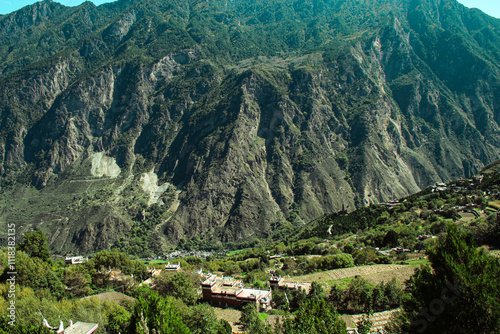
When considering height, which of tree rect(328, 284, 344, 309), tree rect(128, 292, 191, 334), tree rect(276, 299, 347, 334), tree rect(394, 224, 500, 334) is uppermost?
tree rect(394, 224, 500, 334)

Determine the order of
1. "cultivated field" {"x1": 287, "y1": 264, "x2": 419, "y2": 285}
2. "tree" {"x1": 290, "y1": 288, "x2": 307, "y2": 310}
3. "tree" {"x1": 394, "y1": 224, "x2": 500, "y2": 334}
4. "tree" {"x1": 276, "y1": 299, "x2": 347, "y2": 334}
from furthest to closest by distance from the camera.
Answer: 1. "cultivated field" {"x1": 287, "y1": 264, "x2": 419, "y2": 285}
2. "tree" {"x1": 290, "y1": 288, "x2": 307, "y2": 310}
3. "tree" {"x1": 276, "y1": 299, "x2": 347, "y2": 334}
4. "tree" {"x1": 394, "y1": 224, "x2": 500, "y2": 334}

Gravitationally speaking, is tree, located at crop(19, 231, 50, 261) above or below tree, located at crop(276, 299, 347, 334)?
below

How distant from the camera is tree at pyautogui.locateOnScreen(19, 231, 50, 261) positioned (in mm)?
59625

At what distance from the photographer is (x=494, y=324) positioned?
52.1 ft

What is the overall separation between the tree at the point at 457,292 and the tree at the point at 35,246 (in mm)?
61261

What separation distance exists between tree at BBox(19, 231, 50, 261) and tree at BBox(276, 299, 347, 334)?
54.7 metres

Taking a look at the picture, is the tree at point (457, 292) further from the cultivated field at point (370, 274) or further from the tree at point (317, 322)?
the cultivated field at point (370, 274)

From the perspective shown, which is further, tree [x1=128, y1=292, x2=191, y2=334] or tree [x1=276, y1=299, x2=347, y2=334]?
tree [x1=128, y1=292, x2=191, y2=334]

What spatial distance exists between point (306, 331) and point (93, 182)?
184 metres

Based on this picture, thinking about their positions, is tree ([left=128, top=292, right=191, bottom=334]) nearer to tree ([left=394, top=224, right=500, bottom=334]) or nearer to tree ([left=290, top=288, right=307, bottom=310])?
tree ([left=394, top=224, right=500, bottom=334])

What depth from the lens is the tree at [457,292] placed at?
16047 mm

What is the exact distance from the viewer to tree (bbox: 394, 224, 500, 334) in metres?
16.0

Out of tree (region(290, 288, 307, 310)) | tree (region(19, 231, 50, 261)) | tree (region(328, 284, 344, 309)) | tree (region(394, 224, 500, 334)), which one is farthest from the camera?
tree (region(19, 231, 50, 261))

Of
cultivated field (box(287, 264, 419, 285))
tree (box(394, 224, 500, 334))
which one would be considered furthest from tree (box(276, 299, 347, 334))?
cultivated field (box(287, 264, 419, 285))
